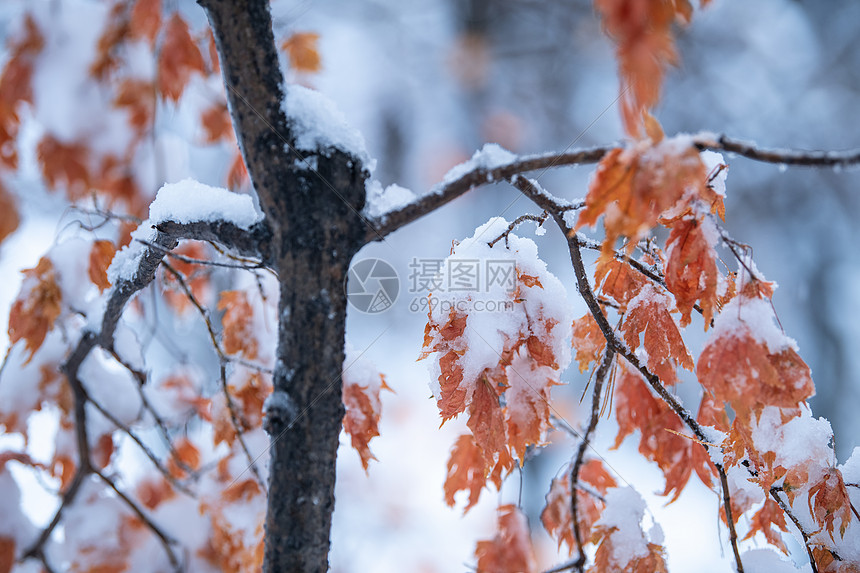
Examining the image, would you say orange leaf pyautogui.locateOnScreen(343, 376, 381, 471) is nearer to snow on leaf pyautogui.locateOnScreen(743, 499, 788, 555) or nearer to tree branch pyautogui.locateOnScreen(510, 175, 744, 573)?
tree branch pyautogui.locateOnScreen(510, 175, 744, 573)

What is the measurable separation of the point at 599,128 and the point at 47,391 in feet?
12.8

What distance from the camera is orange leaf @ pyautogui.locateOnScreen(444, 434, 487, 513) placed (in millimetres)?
818

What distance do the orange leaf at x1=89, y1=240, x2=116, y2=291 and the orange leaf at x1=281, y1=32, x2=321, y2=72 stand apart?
105cm

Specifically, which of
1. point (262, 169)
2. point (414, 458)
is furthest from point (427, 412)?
point (262, 169)

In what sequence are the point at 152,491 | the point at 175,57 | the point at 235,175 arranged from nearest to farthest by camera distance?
1. the point at 235,175
2. the point at 175,57
3. the point at 152,491

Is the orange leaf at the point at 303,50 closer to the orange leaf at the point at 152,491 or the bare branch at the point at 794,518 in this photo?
the orange leaf at the point at 152,491

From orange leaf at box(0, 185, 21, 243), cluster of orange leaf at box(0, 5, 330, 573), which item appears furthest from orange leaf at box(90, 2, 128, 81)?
orange leaf at box(0, 185, 21, 243)

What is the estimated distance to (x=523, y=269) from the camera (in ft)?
2.15

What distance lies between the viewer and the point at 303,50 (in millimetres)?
1738

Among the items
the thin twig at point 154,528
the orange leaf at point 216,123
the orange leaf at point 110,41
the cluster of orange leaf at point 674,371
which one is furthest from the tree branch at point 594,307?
the orange leaf at point 110,41

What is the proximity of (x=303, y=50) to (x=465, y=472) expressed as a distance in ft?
5.08

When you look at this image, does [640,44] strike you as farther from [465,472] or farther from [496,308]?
[465,472]

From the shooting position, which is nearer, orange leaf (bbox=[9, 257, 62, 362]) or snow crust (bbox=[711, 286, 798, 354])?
snow crust (bbox=[711, 286, 798, 354])

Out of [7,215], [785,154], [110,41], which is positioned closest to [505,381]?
[785,154]
